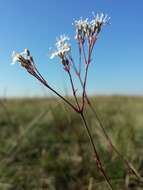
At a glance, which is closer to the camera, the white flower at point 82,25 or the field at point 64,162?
the white flower at point 82,25

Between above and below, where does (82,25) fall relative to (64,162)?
above

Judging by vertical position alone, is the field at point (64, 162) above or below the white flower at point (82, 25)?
below

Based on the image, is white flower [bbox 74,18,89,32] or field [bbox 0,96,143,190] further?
field [bbox 0,96,143,190]

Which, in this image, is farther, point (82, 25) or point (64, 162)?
point (64, 162)

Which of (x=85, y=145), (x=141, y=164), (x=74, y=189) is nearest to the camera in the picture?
(x=74, y=189)

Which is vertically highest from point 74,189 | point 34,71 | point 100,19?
point 100,19

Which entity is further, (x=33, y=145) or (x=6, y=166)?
(x=33, y=145)

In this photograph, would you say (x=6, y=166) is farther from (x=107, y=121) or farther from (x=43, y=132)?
(x=107, y=121)

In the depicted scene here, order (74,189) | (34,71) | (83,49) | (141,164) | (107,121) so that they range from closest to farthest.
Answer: (34,71) → (83,49) → (74,189) → (141,164) → (107,121)

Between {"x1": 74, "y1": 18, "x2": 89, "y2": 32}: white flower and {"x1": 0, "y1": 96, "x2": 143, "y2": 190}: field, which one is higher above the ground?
{"x1": 74, "y1": 18, "x2": 89, "y2": 32}: white flower

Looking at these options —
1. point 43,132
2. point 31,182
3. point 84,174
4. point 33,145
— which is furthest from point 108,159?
point 43,132

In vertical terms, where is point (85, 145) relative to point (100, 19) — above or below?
below
